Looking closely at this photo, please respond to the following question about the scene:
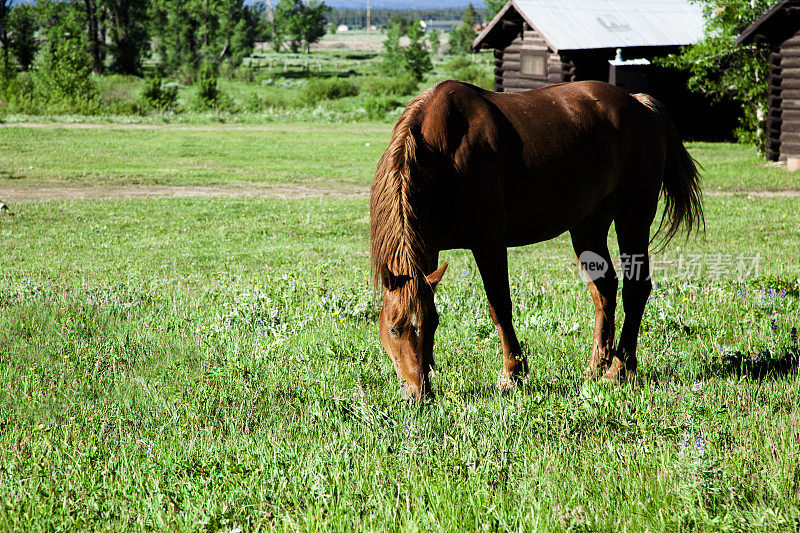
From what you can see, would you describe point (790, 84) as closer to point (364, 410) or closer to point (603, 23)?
point (603, 23)

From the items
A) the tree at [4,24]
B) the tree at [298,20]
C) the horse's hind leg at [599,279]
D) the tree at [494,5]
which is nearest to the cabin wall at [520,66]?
the horse's hind leg at [599,279]

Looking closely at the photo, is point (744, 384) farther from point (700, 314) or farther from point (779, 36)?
point (779, 36)

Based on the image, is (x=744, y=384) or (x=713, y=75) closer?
(x=744, y=384)

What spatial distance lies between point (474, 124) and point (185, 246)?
321 inches

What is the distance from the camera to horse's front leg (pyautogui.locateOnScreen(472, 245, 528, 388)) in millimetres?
4785

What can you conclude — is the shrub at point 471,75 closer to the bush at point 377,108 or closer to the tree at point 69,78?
the bush at point 377,108

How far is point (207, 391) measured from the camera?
4.80 m

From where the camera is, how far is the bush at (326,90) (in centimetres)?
5488

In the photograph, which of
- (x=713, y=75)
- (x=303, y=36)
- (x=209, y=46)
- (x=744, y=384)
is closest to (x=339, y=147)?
(x=713, y=75)

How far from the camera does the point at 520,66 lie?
1148 inches

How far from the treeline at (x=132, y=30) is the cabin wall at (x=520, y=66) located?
4184cm

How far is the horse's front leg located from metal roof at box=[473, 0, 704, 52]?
23261 mm

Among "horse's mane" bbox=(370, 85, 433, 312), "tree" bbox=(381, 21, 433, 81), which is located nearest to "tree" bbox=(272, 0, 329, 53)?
"tree" bbox=(381, 21, 433, 81)

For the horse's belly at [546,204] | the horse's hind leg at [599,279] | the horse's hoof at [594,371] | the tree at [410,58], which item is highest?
the tree at [410,58]
